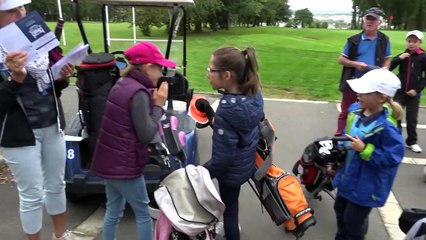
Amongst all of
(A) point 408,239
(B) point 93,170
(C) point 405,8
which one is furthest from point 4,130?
(C) point 405,8

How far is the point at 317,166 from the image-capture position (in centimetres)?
363

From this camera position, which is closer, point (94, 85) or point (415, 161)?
point (94, 85)

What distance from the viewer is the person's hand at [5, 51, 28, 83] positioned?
2281 millimetres

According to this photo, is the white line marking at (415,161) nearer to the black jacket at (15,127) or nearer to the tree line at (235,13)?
the tree line at (235,13)

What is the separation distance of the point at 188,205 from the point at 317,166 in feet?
5.39

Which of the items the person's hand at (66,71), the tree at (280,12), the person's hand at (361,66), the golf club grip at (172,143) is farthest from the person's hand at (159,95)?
the tree at (280,12)

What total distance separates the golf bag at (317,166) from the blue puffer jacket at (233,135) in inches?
30.9

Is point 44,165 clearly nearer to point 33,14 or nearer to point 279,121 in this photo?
point 33,14

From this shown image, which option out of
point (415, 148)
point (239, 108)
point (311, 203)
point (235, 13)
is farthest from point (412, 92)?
point (235, 13)

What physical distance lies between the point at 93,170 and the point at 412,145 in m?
4.74

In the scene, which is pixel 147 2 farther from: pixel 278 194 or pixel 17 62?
pixel 278 194

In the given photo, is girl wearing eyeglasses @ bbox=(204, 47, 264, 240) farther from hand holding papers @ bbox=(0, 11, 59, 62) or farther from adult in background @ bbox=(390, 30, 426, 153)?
adult in background @ bbox=(390, 30, 426, 153)

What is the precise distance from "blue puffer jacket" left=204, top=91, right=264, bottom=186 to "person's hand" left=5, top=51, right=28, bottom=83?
1.21m

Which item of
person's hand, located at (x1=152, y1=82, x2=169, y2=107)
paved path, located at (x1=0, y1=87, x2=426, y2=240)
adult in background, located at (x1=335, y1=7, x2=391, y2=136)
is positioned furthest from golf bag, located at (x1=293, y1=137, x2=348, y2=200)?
adult in background, located at (x1=335, y1=7, x2=391, y2=136)
